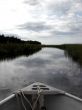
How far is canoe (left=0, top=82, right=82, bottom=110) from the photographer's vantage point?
148 inches

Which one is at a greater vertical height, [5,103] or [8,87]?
[5,103]

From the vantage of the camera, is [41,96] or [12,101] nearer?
[12,101]

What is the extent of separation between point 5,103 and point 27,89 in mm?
625

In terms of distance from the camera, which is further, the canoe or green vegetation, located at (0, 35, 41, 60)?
green vegetation, located at (0, 35, 41, 60)

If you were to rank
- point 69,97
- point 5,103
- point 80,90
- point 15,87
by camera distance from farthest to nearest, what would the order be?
point 15,87, point 80,90, point 69,97, point 5,103

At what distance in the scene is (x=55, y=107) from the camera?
Result: 13.1ft

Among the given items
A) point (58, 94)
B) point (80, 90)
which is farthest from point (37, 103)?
point (80, 90)

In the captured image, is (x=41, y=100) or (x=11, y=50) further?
(x=11, y=50)

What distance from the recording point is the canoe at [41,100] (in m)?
3.77

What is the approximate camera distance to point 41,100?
398 centimetres

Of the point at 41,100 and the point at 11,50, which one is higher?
the point at 41,100

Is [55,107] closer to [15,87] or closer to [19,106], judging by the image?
[19,106]

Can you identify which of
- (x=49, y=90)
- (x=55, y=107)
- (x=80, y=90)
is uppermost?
(x=49, y=90)

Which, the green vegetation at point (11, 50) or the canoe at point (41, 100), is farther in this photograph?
the green vegetation at point (11, 50)
